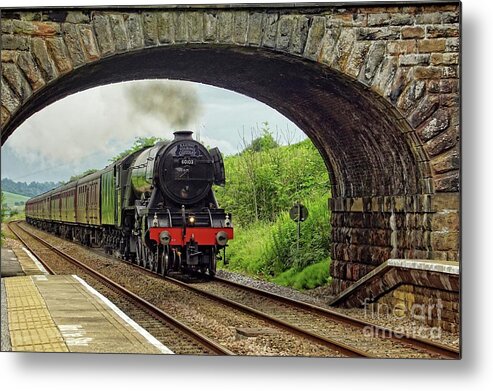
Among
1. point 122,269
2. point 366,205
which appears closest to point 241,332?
point 366,205

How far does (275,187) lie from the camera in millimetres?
15062

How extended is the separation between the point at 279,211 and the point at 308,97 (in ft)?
14.5

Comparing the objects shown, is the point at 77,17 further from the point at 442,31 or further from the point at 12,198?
the point at 442,31

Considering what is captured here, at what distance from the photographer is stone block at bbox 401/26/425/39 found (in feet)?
30.8

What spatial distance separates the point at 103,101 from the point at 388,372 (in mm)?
4649

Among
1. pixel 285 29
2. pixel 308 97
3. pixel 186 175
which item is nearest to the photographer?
pixel 285 29

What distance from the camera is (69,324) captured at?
919 cm

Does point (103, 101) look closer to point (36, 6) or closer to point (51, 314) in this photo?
point (36, 6)

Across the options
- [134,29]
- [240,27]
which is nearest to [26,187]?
[134,29]

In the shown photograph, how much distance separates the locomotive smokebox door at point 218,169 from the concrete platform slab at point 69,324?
4.48 meters

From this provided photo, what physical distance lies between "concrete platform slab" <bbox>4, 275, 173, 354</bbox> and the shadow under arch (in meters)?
2.04

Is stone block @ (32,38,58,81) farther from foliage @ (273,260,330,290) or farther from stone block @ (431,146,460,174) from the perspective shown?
foliage @ (273,260,330,290)

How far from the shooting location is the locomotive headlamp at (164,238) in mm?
14621

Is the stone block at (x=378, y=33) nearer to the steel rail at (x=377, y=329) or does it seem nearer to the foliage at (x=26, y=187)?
the steel rail at (x=377, y=329)
